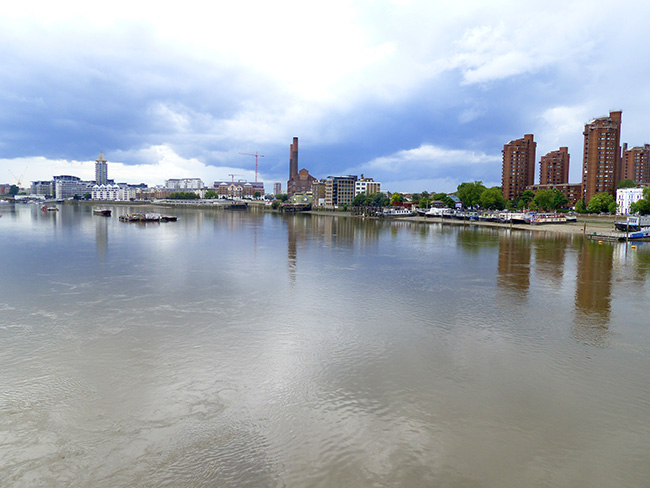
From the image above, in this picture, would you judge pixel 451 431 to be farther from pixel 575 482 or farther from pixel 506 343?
pixel 506 343

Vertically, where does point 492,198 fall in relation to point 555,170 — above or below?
below

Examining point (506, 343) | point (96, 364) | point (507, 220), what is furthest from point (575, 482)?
point (507, 220)

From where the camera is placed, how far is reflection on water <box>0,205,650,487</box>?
6031mm

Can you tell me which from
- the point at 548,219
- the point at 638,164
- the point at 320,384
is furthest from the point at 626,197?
the point at 320,384

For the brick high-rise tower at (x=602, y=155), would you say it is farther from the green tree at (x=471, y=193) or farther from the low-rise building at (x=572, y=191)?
the green tree at (x=471, y=193)

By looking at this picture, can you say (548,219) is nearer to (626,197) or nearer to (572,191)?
(626,197)

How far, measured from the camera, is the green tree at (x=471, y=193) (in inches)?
3637

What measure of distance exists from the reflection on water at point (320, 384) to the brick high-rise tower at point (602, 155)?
78.8 m

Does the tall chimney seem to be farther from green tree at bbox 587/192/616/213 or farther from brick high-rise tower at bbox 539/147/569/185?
green tree at bbox 587/192/616/213

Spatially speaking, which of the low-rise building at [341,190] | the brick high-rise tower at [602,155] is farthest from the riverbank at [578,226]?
the low-rise building at [341,190]

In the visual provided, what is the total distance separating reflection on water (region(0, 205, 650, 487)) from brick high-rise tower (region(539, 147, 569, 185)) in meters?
113

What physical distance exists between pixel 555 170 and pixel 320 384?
128 metres

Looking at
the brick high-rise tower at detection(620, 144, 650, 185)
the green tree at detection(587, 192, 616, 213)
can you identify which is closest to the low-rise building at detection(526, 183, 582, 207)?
the green tree at detection(587, 192, 616, 213)

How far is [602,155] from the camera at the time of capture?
83250 mm
